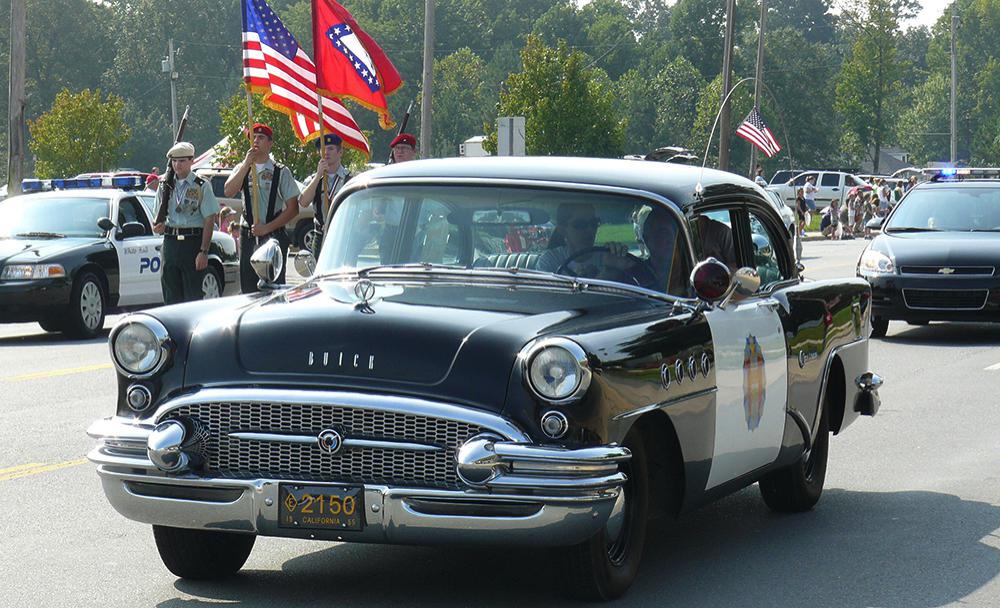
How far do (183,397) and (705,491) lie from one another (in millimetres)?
2053

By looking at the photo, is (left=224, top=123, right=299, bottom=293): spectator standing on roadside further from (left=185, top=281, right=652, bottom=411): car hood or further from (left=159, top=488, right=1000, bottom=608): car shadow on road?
(left=185, top=281, right=652, bottom=411): car hood

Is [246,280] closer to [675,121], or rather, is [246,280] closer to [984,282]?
[984,282]

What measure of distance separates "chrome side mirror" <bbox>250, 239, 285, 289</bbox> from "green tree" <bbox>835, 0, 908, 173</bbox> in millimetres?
101786

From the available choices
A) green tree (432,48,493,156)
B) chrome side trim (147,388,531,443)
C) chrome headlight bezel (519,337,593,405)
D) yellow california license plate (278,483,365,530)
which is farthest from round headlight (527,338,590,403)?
green tree (432,48,493,156)

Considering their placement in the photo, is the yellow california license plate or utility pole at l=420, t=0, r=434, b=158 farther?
utility pole at l=420, t=0, r=434, b=158

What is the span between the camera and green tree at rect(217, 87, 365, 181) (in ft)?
144


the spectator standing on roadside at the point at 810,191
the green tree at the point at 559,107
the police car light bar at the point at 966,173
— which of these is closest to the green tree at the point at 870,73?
the spectator standing on roadside at the point at 810,191

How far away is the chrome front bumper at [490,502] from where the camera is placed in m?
5.62

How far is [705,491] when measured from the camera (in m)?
6.70

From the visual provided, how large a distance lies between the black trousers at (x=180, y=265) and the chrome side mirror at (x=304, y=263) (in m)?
6.54

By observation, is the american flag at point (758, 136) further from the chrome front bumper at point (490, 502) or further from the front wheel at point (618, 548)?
the chrome front bumper at point (490, 502)

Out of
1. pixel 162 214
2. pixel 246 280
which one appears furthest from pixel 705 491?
pixel 162 214

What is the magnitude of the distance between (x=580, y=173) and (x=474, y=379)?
1729 mm

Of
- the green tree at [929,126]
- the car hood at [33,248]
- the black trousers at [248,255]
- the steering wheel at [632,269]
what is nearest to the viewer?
the steering wheel at [632,269]
